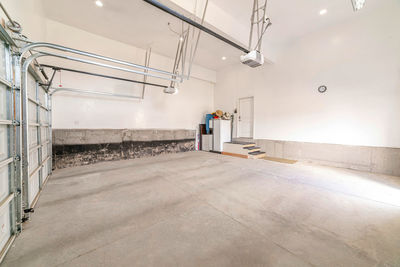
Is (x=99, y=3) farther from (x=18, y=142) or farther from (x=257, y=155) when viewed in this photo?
(x=257, y=155)

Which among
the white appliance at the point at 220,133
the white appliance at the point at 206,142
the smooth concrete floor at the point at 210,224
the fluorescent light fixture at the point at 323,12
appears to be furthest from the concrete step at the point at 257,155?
the fluorescent light fixture at the point at 323,12

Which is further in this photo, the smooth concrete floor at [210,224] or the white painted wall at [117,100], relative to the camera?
the white painted wall at [117,100]

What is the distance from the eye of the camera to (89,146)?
4391 millimetres

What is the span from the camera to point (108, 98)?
5.11 meters

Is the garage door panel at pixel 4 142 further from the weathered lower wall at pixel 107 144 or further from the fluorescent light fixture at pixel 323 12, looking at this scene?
the fluorescent light fixture at pixel 323 12

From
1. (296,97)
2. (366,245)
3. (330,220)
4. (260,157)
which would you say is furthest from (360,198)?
(296,97)

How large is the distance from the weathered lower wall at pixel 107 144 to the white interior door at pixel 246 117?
2.89m

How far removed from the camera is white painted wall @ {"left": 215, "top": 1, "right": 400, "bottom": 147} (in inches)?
143

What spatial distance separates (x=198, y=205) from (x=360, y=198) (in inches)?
105

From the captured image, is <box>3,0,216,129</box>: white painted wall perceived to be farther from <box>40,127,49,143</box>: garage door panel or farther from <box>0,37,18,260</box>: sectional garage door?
<box>0,37,18,260</box>: sectional garage door

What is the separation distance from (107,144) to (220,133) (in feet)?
14.4

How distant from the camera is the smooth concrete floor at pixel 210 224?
4.10ft

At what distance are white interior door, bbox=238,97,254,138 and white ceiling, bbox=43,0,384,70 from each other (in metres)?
2.14

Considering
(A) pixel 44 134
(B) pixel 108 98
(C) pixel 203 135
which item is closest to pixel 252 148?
(C) pixel 203 135
